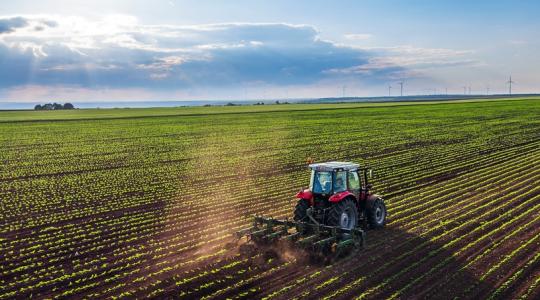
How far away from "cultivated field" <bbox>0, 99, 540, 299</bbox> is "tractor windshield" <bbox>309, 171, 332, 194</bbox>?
191 cm

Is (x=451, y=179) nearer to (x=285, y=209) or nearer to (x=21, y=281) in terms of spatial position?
(x=285, y=209)

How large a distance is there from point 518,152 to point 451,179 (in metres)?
11.5

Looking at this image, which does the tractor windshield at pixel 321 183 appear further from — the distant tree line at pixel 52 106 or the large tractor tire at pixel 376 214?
the distant tree line at pixel 52 106

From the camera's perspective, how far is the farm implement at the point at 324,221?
1298 cm

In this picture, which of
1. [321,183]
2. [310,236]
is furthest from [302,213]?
[310,236]

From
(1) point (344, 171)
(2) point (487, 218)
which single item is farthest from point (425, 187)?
(1) point (344, 171)

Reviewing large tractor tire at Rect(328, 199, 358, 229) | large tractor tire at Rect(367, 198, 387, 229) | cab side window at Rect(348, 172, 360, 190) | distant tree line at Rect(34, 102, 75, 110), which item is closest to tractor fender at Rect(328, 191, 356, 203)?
large tractor tire at Rect(328, 199, 358, 229)

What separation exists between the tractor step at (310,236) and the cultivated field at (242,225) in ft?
1.34

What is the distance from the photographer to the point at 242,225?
53.5 feet

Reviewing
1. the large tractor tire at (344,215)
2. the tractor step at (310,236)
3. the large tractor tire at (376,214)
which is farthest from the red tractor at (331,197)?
the large tractor tire at (376,214)

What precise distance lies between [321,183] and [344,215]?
1.06 metres

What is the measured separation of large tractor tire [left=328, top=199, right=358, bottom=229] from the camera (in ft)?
44.0

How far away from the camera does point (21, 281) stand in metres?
11.8

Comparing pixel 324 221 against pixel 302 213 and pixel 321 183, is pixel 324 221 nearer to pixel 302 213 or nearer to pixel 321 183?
pixel 302 213
